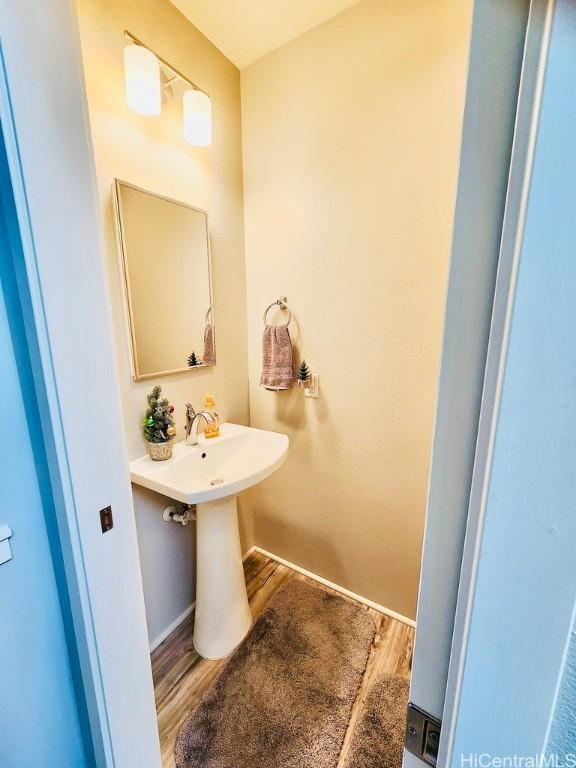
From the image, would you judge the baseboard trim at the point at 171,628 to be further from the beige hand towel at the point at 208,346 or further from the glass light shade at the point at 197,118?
→ the glass light shade at the point at 197,118

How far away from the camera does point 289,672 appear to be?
1377mm

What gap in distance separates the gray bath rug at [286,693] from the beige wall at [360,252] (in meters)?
0.28

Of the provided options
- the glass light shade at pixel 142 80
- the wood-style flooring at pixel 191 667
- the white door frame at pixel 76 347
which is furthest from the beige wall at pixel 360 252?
the white door frame at pixel 76 347

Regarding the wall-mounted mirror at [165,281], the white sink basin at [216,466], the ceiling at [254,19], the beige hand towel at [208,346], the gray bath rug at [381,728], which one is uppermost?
the ceiling at [254,19]

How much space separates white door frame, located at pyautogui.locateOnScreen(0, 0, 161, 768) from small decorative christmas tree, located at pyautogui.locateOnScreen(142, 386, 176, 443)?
1.61ft

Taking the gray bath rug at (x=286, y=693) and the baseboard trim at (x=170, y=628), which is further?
the baseboard trim at (x=170, y=628)

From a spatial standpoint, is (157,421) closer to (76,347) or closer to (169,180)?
(76,347)

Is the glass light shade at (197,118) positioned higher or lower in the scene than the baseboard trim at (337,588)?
higher

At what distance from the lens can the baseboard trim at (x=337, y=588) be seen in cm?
164

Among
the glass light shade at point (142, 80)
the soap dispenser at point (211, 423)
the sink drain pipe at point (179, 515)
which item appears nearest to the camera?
the glass light shade at point (142, 80)

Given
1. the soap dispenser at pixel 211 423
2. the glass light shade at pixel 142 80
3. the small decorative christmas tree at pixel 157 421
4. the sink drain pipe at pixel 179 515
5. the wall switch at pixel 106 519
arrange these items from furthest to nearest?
1. the soap dispenser at pixel 211 423
2. the sink drain pipe at pixel 179 515
3. the small decorative christmas tree at pixel 157 421
4. the glass light shade at pixel 142 80
5. the wall switch at pixel 106 519

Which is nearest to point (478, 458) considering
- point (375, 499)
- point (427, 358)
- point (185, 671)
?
point (427, 358)

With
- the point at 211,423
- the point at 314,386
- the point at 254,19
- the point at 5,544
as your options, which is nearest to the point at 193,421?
the point at 211,423

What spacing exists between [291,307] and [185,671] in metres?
1.74
